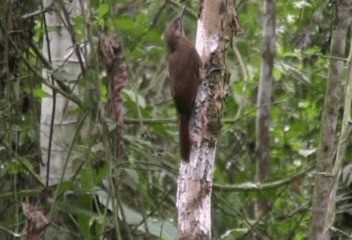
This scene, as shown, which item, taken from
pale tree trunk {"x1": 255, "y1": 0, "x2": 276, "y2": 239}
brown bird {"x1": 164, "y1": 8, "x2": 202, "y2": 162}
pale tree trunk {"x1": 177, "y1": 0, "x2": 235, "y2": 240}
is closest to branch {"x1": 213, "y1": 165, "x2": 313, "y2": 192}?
pale tree trunk {"x1": 255, "y1": 0, "x2": 276, "y2": 239}

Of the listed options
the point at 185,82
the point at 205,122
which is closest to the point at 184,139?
the point at 205,122

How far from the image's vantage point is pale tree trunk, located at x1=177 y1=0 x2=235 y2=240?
2.55 m

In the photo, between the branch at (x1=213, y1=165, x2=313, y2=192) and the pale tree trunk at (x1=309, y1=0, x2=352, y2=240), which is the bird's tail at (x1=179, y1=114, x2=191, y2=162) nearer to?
the pale tree trunk at (x1=309, y1=0, x2=352, y2=240)

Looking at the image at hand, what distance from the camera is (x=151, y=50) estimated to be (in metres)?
3.84

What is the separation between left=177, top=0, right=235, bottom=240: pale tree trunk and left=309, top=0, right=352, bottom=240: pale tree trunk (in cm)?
49

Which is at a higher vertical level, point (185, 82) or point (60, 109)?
point (185, 82)

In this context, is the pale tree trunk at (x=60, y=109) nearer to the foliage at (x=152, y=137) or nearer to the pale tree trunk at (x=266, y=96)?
the foliage at (x=152, y=137)

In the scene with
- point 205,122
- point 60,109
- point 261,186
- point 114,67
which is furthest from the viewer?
point 261,186

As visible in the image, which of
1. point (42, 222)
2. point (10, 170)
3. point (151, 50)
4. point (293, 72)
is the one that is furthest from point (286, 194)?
point (42, 222)

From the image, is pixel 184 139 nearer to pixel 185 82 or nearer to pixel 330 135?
pixel 185 82

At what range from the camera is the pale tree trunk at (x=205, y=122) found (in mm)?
2553

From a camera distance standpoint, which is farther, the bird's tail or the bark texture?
the bark texture

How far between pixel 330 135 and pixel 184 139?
68cm

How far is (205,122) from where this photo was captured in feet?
8.56
